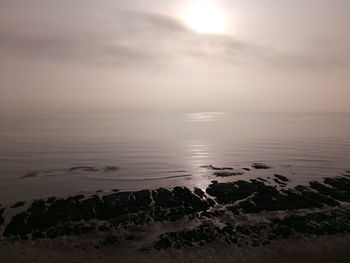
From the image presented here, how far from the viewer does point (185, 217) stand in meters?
30.4

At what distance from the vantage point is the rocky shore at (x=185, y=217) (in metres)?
25.8

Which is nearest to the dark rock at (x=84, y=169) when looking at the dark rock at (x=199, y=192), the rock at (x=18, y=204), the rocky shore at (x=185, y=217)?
the rocky shore at (x=185, y=217)

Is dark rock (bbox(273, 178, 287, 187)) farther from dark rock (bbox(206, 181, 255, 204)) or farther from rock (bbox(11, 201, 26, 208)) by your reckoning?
rock (bbox(11, 201, 26, 208))

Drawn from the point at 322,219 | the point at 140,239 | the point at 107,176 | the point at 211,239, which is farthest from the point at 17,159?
the point at 322,219

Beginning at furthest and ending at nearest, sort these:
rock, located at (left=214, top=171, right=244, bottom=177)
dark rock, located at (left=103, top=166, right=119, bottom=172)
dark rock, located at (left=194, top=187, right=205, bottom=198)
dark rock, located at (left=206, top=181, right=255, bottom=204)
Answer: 1. dark rock, located at (left=103, top=166, right=119, bottom=172)
2. rock, located at (left=214, top=171, right=244, bottom=177)
3. dark rock, located at (left=194, top=187, right=205, bottom=198)
4. dark rock, located at (left=206, top=181, right=255, bottom=204)

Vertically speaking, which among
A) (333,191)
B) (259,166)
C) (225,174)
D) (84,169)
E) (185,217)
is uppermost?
(84,169)

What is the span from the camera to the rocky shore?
84.7 ft

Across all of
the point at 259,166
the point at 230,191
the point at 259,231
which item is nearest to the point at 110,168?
the point at 230,191

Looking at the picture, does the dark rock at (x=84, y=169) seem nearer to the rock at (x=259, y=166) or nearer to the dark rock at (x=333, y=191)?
the rock at (x=259, y=166)

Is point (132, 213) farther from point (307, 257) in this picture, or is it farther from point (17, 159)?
point (17, 159)

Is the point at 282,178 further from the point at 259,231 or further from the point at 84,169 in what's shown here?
the point at 84,169

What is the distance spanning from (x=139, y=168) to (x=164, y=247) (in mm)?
31829

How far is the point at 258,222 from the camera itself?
2917 centimetres

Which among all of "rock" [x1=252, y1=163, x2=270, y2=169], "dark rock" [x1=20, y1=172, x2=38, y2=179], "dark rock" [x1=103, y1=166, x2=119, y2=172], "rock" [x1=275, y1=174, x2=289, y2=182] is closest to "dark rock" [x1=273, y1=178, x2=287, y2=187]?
"rock" [x1=275, y1=174, x2=289, y2=182]
